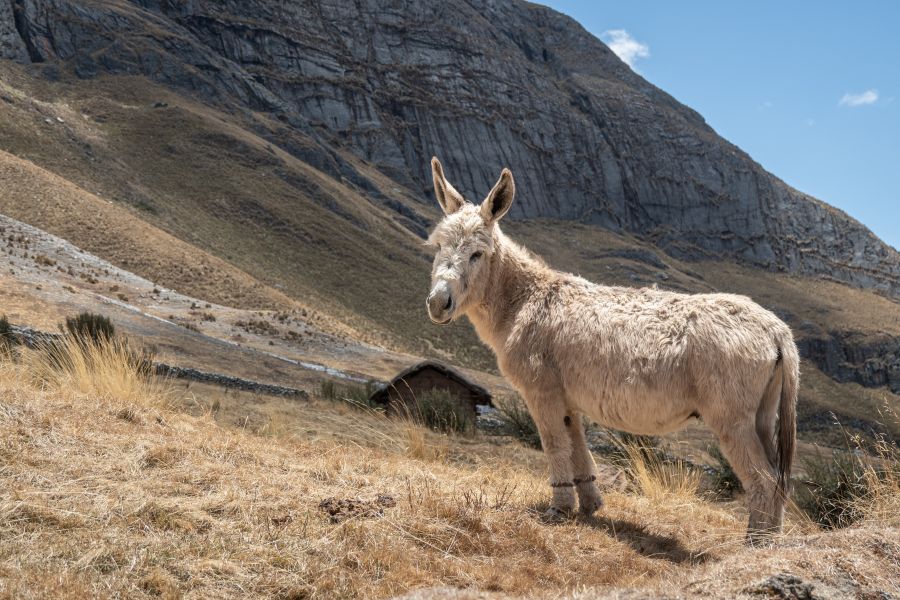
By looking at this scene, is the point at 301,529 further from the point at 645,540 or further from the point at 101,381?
the point at 101,381

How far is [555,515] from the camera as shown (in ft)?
18.8

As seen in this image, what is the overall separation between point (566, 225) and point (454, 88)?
3709 centimetres

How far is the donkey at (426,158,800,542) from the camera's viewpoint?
5102 mm

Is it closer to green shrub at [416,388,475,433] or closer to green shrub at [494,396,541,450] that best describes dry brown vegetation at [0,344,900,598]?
green shrub at [416,388,475,433]

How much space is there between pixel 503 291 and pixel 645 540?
2.46m

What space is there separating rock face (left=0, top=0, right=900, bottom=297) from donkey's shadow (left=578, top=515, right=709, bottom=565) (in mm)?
100671

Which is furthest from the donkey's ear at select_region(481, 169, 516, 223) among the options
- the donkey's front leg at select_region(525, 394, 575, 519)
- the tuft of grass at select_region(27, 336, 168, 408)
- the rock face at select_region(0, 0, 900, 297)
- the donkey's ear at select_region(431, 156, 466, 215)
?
the rock face at select_region(0, 0, 900, 297)

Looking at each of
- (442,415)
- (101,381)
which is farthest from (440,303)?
(442,415)

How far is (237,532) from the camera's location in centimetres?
445

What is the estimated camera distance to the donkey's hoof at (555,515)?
5.70 m

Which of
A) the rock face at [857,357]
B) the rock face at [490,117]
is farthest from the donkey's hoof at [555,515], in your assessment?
the rock face at [857,357]

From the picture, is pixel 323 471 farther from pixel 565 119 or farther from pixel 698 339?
pixel 565 119

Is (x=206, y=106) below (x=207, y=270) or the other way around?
the other way around

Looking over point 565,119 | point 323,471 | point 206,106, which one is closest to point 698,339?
point 323,471
